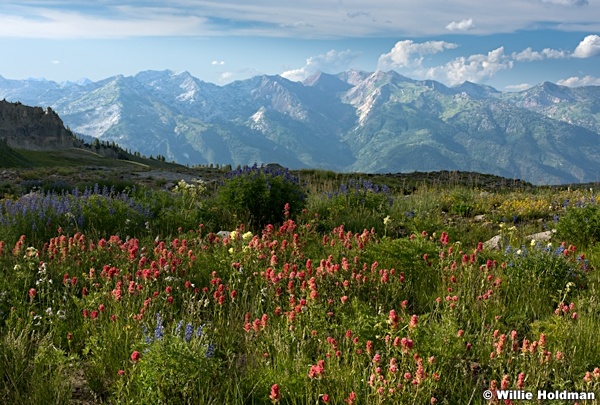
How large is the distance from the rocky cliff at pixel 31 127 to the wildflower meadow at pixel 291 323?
133 m

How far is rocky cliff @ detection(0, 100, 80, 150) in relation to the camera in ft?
410

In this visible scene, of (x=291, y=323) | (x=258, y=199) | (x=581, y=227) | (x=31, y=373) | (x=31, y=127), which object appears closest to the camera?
(x=31, y=373)

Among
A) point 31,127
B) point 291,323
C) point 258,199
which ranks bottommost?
point 31,127

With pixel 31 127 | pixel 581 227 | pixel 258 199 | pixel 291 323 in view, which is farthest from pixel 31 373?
pixel 31 127

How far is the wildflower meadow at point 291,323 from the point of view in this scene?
371 cm

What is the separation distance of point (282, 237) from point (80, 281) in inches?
127

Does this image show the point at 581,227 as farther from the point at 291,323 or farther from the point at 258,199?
the point at 291,323

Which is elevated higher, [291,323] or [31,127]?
[291,323]

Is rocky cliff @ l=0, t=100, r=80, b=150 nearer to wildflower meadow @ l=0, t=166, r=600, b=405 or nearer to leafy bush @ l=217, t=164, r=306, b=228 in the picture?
leafy bush @ l=217, t=164, r=306, b=228

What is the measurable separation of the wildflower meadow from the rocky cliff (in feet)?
436

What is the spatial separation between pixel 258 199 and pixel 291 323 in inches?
274

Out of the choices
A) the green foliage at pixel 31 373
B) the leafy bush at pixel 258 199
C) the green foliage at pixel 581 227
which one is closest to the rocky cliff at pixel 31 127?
the leafy bush at pixel 258 199

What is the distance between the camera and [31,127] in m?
131

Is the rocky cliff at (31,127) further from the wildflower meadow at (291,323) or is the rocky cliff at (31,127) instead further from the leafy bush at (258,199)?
the wildflower meadow at (291,323)
